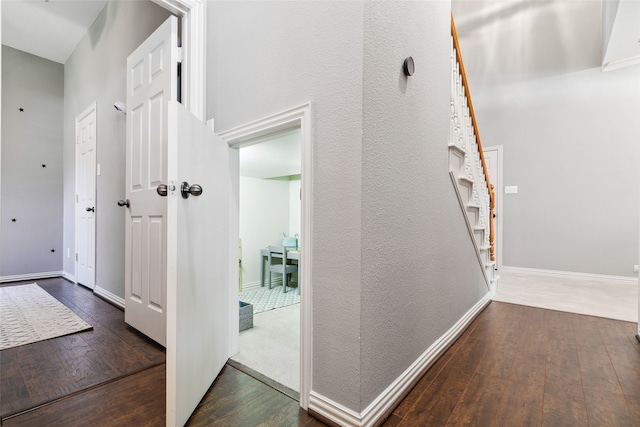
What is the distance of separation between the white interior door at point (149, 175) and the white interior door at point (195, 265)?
496 mm

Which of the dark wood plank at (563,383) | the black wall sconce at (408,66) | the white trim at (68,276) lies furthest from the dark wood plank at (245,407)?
the white trim at (68,276)

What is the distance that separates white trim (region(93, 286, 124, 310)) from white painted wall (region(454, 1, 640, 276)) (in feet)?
16.4

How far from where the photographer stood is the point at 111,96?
2973 millimetres

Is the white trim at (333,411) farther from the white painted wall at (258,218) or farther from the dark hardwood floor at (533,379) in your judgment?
the white painted wall at (258,218)

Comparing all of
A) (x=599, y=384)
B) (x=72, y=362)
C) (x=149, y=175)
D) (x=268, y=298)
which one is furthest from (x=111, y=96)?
(x=599, y=384)

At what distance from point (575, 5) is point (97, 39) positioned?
240 inches

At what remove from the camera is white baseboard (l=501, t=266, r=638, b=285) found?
12.1 ft

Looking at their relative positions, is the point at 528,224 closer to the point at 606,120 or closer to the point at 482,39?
the point at 606,120

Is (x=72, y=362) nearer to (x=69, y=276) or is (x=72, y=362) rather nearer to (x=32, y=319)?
(x=32, y=319)

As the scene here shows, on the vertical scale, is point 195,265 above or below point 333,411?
above

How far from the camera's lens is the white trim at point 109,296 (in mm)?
2747

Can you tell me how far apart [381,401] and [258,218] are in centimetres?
356

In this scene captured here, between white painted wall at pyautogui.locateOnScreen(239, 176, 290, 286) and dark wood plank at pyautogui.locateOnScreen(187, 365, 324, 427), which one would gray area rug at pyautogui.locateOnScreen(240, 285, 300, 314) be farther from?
dark wood plank at pyautogui.locateOnScreen(187, 365, 324, 427)

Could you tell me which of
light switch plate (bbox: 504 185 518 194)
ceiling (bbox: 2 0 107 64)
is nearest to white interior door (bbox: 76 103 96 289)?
ceiling (bbox: 2 0 107 64)
